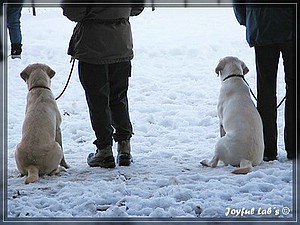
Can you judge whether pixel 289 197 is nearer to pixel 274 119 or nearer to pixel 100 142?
pixel 274 119

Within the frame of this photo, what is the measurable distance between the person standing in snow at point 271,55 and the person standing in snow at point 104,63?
99 centimetres

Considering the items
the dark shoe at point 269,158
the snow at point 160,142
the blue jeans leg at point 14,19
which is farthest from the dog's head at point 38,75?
the blue jeans leg at point 14,19

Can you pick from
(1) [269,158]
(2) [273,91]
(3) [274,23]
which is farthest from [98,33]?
(1) [269,158]

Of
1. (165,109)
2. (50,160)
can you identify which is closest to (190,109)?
(165,109)

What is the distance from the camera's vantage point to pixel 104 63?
417 cm

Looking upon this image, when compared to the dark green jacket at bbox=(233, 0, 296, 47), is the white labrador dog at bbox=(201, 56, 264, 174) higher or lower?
lower

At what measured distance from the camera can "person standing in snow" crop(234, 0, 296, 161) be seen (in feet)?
13.9

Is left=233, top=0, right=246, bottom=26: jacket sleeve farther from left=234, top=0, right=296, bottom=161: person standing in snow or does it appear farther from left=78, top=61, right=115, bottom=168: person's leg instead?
left=78, top=61, right=115, bottom=168: person's leg

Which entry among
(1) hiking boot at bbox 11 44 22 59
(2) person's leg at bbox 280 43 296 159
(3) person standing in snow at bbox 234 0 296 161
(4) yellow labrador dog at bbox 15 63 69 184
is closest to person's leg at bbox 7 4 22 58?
(1) hiking boot at bbox 11 44 22 59

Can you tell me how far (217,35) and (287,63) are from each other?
608cm

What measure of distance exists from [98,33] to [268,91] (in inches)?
59.5

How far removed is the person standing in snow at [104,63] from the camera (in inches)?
163

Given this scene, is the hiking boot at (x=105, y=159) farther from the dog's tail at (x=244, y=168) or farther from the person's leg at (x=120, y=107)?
the dog's tail at (x=244, y=168)

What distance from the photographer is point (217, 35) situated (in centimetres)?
1030
